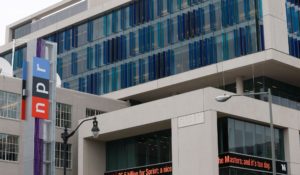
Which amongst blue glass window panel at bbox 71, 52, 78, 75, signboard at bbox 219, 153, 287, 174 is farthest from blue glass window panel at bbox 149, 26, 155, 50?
signboard at bbox 219, 153, 287, 174

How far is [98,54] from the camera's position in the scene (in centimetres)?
6862

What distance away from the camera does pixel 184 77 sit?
59.4m

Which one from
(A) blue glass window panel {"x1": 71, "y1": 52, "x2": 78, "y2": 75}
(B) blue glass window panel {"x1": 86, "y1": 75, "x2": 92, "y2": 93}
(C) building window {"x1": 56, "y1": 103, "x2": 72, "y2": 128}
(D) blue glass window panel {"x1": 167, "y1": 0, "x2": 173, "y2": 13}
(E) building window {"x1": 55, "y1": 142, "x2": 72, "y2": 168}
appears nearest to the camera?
(E) building window {"x1": 55, "y1": 142, "x2": 72, "y2": 168}

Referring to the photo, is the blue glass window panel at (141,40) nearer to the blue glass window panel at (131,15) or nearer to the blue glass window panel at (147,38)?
the blue glass window panel at (147,38)

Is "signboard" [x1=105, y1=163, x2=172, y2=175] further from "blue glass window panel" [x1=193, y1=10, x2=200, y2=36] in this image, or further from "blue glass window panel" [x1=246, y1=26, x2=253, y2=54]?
"blue glass window panel" [x1=193, y1=10, x2=200, y2=36]

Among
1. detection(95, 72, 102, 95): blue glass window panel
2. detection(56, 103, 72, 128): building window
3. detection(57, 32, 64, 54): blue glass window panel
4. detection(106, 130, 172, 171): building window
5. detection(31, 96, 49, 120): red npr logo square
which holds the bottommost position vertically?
detection(106, 130, 172, 171): building window

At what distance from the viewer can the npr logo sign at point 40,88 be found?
1745 inches

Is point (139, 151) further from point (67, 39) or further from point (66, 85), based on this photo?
point (67, 39)

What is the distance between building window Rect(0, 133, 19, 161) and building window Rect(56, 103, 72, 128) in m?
4.67

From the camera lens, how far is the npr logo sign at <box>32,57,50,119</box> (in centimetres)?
4431

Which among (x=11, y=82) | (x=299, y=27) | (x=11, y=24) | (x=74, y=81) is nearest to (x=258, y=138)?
(x=299, y=27)

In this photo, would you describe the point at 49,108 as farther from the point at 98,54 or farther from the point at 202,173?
the point at 98,54

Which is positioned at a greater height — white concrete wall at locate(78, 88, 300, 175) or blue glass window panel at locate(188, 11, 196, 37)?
blue glass window panel at locate(188, 11, 196, 37)

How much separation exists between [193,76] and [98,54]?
14057 millimetres
